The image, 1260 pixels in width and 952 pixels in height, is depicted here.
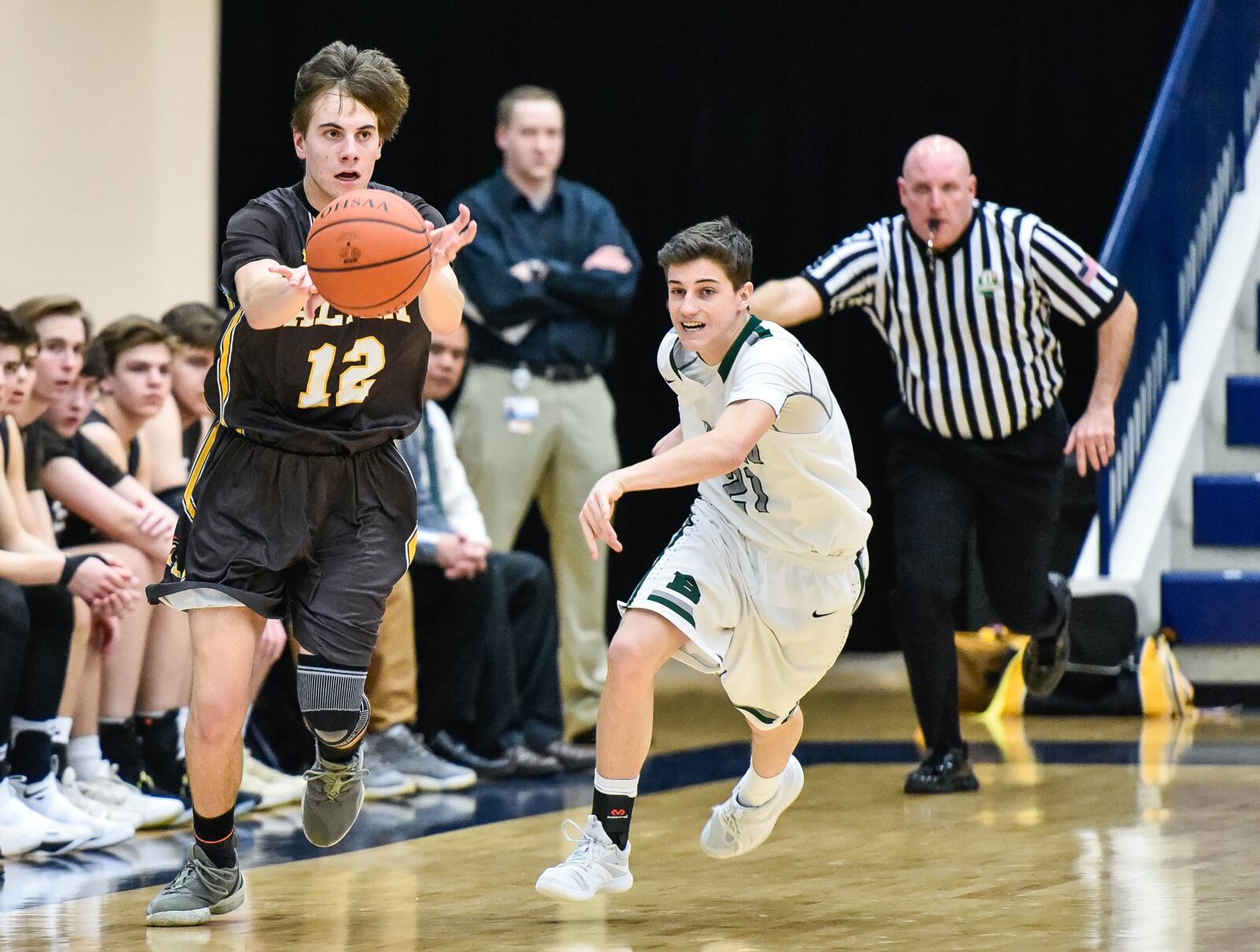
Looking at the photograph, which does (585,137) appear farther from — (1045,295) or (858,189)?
(1045,295)

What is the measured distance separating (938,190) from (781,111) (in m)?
3.29

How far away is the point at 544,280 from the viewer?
19.6ft

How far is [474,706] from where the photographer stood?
5.61 meters

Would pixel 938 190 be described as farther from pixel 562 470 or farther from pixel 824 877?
pixel 824 877

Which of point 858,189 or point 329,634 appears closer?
point 329,634

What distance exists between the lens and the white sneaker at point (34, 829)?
4059mm

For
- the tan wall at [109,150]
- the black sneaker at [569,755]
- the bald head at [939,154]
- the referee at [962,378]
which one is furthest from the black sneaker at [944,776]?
the tan wall at [109,150]

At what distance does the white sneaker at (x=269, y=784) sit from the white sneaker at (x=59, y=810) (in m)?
0.57

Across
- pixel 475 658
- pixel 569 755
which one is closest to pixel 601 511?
pixel 475 658

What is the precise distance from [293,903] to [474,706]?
210 cm

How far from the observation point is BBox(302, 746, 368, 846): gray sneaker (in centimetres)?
351

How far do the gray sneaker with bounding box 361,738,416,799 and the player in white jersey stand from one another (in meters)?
1.58

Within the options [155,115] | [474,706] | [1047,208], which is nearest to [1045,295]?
[474,706]

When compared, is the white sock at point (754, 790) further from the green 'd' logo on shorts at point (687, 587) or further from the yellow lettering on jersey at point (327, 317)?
the yellow lettering on jersey at point (327, 317)
